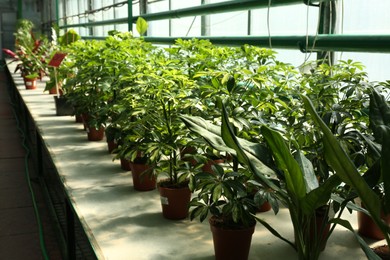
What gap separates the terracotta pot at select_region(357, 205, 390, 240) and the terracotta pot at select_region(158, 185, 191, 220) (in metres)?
0.55

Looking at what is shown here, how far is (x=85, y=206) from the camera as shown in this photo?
160 cm

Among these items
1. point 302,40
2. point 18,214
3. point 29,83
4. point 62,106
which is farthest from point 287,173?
point 29,83

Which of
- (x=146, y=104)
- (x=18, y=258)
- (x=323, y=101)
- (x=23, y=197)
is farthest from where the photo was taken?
(x=23, y=197)

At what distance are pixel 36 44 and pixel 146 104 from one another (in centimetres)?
411

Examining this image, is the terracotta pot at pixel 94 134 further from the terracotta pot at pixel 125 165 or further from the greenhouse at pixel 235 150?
the terracotta pot at pixel 125 165

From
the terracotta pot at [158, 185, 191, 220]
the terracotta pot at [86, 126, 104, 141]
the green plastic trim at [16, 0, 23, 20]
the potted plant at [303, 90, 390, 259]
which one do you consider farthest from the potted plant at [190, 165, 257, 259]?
the green plastic trim at [16, 0, 23, 20]

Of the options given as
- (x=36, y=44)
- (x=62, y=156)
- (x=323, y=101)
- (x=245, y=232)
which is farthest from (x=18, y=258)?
(x=36, y=44)

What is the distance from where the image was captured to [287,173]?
0.88 m

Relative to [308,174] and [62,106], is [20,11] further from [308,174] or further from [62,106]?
[308,174]

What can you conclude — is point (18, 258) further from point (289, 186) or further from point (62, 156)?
point (289, 186)

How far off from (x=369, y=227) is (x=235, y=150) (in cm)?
67

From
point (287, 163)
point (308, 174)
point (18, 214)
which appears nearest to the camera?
point (287, 163)

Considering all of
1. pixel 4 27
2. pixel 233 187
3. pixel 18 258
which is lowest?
pixel 18 258

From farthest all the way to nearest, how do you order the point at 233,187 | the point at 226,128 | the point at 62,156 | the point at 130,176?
the point at 62,156 < the point at 130,176 < the point at 233,187 < the point at 226,128
